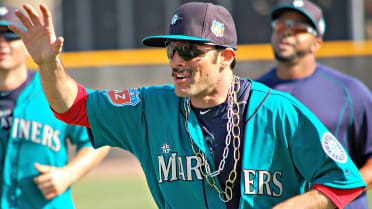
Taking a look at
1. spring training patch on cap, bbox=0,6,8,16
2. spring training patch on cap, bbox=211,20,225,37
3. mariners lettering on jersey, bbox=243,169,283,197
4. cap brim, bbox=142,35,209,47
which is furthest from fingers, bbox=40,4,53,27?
spring training patch on cap, bbox=0,6,8,16

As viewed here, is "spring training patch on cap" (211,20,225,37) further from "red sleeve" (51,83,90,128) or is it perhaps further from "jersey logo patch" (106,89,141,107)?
"red sleeve" (51,83,90,128)

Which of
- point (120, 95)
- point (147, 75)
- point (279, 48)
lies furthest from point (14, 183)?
point (147, 75)

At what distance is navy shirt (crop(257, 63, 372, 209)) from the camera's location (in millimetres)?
5094

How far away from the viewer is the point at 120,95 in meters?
3.97

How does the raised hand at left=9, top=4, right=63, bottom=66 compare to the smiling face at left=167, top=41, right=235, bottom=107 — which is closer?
the raised hand at left=9, top=4, right=63, bottom=66

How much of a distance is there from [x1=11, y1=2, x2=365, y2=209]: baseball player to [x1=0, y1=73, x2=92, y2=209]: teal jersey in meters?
1.39

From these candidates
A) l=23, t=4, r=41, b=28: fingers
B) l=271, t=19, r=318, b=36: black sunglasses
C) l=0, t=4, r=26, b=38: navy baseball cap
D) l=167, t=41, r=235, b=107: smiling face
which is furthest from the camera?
l=271, t=19, r=318, b=36: black sunglasses

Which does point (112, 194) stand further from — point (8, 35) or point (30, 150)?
point (8, 35)

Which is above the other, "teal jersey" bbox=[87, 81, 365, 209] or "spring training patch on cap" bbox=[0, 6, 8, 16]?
"spring training patch on cap" bbox=[0, 6, 8, 16]

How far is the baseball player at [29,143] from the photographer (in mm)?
5062

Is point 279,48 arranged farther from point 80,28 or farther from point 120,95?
point 80,28

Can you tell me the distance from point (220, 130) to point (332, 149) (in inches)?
26.5

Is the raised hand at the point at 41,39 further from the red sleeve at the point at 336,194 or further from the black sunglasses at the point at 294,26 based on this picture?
the black sunglasses at the point at 294,26

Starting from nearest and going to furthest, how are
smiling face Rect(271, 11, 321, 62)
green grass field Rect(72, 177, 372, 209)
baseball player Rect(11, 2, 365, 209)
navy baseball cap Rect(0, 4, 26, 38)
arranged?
baseball player Rect(11, 2, 365, 209)
navy baseball cap Rect(0, 4, 26, 38)
smiling face Rect(271, 11, 321, 62)
green grass field Rect(72, 177, 372, 209)
